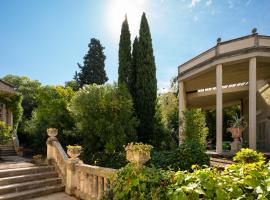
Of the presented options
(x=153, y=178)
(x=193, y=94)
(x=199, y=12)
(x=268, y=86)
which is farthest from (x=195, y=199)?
(x=268, y=86)

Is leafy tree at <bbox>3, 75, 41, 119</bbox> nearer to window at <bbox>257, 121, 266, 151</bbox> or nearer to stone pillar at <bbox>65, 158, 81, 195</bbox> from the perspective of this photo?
stone pillar at <bbox>65, 158, 81, 195</bbox>

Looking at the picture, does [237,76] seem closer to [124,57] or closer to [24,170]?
[124,57]

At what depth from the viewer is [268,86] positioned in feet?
58.9

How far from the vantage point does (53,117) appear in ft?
47.0

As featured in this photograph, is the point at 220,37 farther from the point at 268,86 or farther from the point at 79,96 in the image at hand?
the point at 79,96

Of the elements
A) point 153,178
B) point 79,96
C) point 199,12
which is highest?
point 199,12

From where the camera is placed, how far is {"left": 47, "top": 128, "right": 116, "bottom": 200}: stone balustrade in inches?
245

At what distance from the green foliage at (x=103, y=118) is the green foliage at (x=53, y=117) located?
1.57 metres

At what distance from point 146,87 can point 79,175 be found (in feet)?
29.1

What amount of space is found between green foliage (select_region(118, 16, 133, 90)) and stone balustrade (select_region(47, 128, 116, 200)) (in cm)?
721

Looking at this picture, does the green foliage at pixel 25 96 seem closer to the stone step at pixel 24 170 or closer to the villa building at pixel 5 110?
the villa building at pixel 5 110

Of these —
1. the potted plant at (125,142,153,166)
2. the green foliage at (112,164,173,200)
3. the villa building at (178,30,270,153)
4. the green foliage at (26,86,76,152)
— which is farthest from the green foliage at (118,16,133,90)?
the green foliage at (112,164,173,200)

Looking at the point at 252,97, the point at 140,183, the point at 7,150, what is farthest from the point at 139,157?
the point at 7,150

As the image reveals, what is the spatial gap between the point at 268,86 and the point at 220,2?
1122 cm
